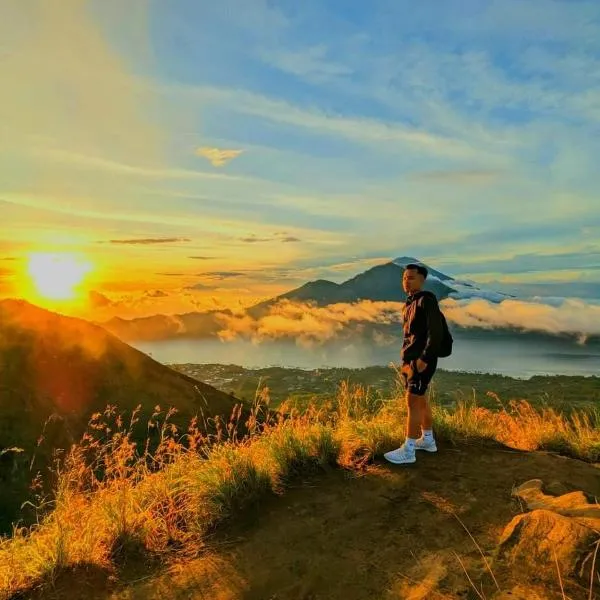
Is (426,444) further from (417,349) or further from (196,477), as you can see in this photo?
(196,477)

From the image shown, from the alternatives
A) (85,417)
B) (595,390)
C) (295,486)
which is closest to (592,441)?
(295,486)

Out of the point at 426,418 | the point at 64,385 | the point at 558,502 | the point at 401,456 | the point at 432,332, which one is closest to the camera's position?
the point at 558,502

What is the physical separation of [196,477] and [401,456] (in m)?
2.58

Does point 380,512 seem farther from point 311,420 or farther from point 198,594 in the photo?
point 311,420

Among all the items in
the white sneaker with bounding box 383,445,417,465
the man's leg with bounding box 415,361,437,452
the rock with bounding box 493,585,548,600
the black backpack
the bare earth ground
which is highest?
the black backpack

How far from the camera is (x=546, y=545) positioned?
4.60 meters

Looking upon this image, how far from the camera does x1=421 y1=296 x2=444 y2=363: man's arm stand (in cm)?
704

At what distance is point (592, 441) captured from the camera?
27.1ft

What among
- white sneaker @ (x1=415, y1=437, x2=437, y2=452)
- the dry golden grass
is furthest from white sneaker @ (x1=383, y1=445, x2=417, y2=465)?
white sneaker @ (x1=415, y1=437, x2=437, y2=452)

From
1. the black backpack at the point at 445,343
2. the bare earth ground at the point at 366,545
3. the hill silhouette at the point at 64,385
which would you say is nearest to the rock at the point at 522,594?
the bare earth ground at the point at 366,545

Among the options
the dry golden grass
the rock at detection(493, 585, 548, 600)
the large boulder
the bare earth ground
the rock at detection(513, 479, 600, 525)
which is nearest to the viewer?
the rock at detection(493, 585, 548, 600)

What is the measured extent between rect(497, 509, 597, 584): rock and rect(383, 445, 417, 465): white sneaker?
2258 millimetres

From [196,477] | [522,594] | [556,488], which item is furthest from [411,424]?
[522,594]

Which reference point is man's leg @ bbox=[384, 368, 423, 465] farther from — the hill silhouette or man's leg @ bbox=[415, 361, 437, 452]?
the hill silhouette
